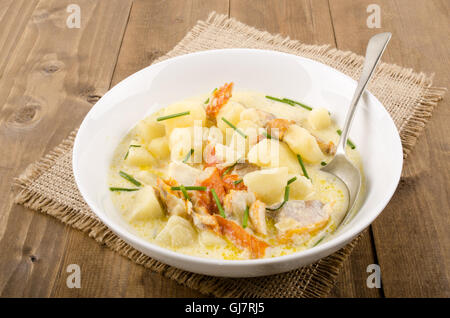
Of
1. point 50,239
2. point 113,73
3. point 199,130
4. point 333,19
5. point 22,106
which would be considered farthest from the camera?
point 333,19

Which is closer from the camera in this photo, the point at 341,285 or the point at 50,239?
the point at 341,285

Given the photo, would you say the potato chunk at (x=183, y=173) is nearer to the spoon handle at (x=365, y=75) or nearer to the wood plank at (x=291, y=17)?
the spoon handle at (x=365, y=75)

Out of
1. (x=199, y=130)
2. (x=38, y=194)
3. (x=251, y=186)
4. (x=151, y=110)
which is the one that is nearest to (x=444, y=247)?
(x=251, y=186)

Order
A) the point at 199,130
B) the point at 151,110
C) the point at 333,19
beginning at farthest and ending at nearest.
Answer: the point at 333,19 < the point at 151,110 < the point at 199,130

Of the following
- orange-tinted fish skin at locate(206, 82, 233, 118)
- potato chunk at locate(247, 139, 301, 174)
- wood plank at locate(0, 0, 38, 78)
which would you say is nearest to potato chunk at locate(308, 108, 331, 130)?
potato chunk at locate(247, 139, 301, 174)

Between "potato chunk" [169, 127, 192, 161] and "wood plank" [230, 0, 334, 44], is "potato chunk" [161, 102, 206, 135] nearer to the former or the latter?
"potato chunk" [169, 127, 192, 161]

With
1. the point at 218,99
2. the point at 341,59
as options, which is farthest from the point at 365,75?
the point at 341,59

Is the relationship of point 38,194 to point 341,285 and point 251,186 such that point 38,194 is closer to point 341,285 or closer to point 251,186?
point 251,186
